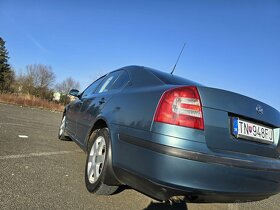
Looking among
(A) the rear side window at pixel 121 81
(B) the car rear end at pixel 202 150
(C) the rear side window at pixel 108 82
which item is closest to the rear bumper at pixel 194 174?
(B) the car rear end at pixel 202 150

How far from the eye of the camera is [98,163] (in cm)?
341

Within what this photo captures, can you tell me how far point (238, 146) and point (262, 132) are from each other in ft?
1.30

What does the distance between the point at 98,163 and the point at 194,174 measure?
4.66 feet

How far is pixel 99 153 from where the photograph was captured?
3.46 metres

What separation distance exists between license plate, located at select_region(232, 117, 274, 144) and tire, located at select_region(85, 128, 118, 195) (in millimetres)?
1256

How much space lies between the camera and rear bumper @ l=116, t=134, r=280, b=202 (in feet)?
7.55

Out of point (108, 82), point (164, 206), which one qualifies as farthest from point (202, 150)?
point (108, 82)

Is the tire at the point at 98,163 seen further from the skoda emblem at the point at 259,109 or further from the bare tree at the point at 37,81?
the bare tree at the point at 37,81

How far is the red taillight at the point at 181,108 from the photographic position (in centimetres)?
242

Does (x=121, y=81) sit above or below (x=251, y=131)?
above

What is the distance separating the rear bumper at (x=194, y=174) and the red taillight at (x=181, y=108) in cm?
22

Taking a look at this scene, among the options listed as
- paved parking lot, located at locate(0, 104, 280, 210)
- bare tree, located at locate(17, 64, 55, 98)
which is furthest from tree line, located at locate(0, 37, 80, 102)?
paved parking lot, located at locate(0, 104, 280, 210)

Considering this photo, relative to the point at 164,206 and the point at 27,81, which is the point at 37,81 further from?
the point at 164,206

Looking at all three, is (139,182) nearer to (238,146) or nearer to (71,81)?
(238,146)
